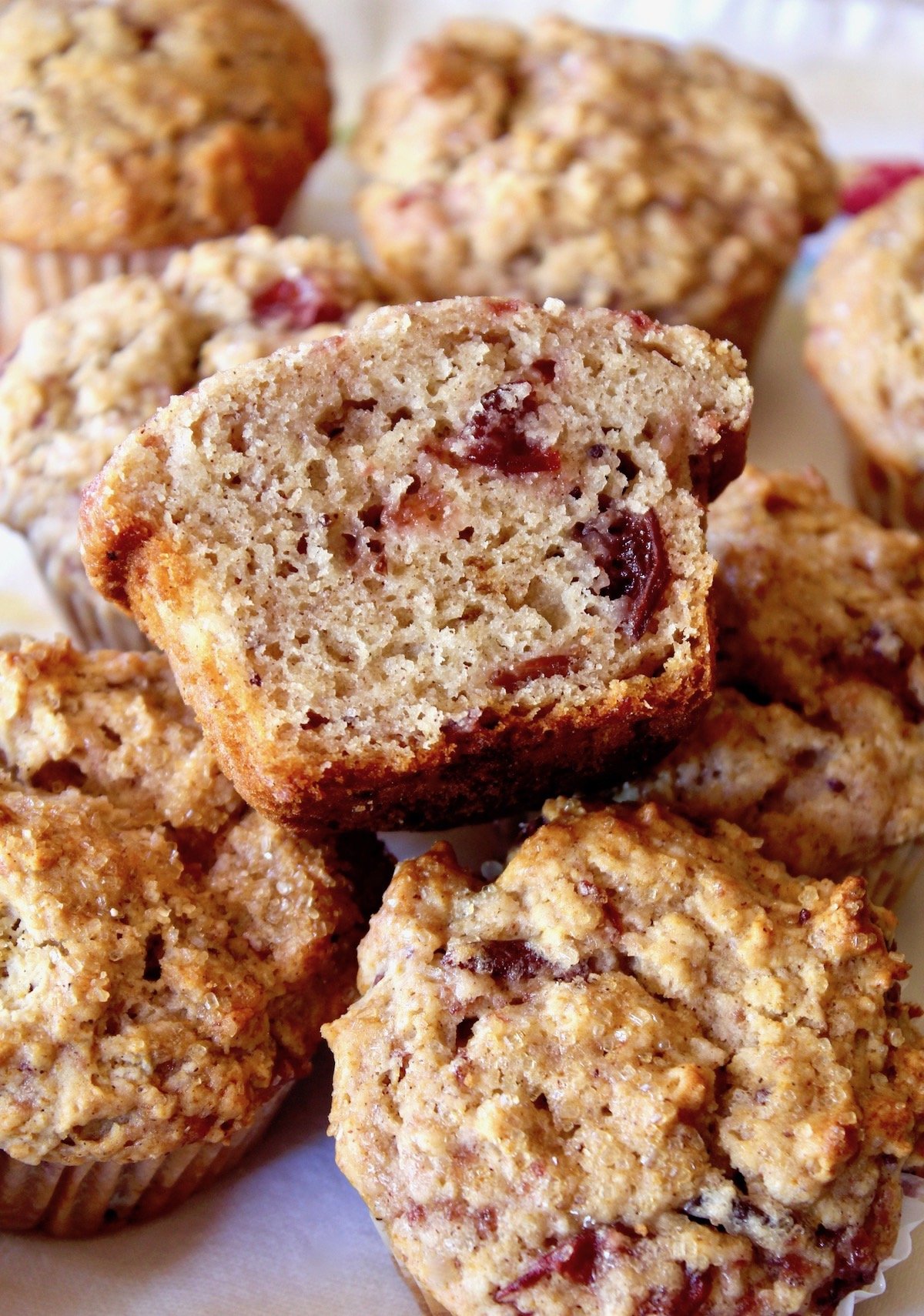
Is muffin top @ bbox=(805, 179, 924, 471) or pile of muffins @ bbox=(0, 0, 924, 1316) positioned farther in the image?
muffin top @ bbox=(805, 179, 924, 471)

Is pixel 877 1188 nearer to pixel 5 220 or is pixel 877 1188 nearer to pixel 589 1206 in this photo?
pixel 589 1206

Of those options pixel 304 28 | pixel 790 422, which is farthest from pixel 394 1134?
pixel 304 28

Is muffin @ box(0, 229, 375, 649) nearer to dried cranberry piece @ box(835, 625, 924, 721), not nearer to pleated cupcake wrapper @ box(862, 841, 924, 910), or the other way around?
dried cranberry piece @ box(835, 625, 924, 721)

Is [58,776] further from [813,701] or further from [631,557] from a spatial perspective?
[813,701]

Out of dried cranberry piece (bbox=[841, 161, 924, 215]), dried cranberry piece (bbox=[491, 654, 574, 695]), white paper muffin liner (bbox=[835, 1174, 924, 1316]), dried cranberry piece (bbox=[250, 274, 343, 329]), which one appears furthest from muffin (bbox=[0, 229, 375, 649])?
dried cranberry piece (bbox=[841, 161, 924, 215])

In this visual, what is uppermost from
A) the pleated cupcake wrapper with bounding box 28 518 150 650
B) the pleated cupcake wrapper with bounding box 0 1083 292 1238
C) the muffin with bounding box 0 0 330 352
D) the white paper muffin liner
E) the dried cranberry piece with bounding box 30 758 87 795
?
the muffin with bounding box 0 0 330 352
